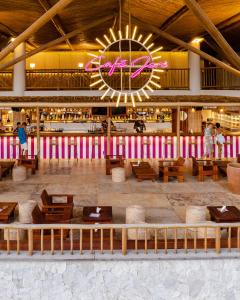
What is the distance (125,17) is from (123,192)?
9.27m

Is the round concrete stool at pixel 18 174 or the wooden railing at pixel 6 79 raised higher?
the wooden railing at pixel 6 79

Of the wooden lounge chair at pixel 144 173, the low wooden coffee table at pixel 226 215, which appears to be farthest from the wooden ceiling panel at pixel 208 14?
the low wooden coffee table at pixel 226 215

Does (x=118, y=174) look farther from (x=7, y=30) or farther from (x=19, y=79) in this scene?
(x=19, y=79)

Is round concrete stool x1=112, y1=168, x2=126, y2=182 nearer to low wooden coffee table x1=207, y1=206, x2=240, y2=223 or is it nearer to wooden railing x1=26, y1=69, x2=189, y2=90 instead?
low wooden coffee table x1=207, y1=206, x2=240, y2=223

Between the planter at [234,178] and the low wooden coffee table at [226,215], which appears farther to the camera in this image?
the planter at [234,178]

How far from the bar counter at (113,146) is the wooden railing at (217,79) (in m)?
4.34

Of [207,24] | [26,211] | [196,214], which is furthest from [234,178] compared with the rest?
[26,211]

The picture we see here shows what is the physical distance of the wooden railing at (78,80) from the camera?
943 inches

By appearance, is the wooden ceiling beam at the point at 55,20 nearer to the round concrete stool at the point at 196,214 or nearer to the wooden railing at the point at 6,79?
the wooden railing at the point at 6,79

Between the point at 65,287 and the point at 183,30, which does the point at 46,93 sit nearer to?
the point at 183,30

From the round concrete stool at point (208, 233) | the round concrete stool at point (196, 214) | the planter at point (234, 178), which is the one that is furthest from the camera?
the planter at point (234, 178)

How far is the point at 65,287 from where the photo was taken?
8.52 m

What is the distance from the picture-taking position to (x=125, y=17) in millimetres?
19953

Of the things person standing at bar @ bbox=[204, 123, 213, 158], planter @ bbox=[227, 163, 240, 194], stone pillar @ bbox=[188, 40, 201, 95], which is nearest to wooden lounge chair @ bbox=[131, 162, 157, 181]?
planter @ bbox=[227, 163, 240, 194]
